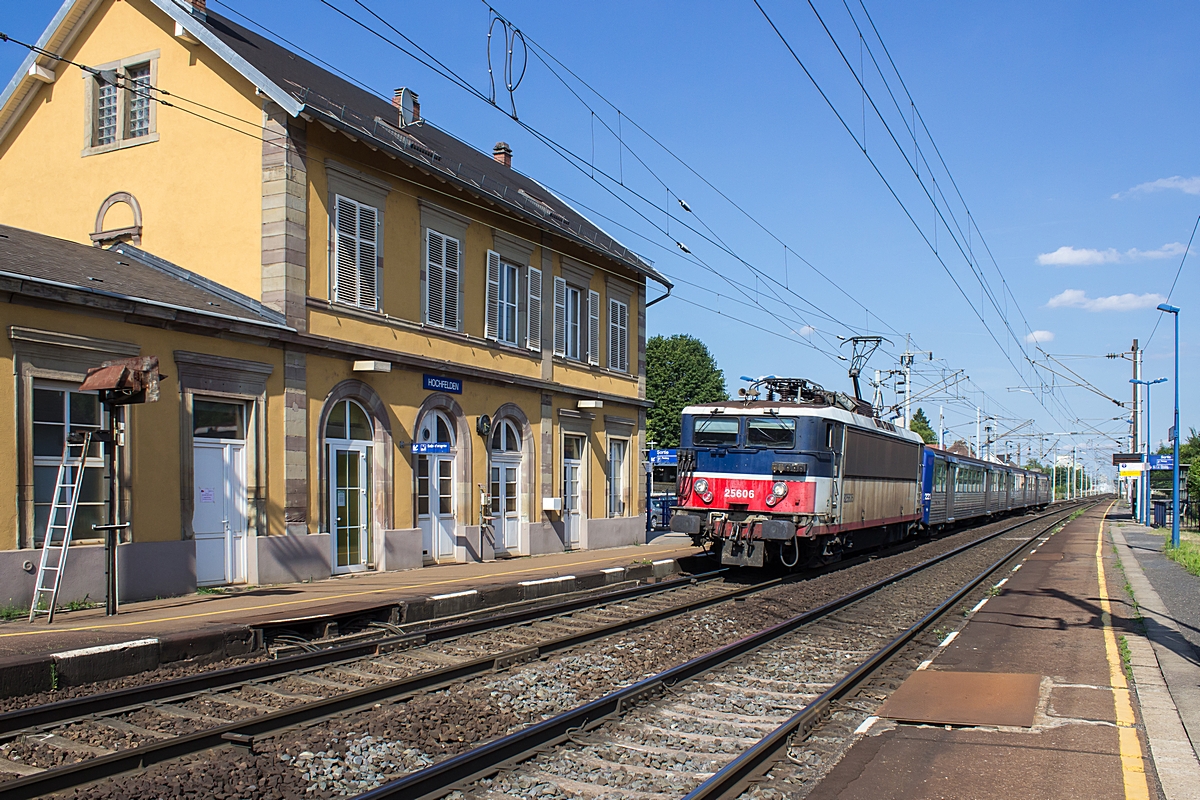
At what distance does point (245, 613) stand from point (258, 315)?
17.8 feet

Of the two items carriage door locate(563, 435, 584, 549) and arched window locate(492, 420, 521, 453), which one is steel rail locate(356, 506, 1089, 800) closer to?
arched window locate(492, 420, 521, 453)

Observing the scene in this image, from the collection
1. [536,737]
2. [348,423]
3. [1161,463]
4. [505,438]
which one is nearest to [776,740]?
[536,737]

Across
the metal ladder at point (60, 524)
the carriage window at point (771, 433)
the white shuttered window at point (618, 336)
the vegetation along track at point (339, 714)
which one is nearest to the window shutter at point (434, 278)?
the carriage window at point (771, 433)

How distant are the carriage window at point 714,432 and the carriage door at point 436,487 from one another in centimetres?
457

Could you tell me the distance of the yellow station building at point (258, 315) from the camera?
12.8 metres

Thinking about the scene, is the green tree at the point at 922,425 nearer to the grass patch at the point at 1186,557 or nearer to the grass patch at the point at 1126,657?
the grass patch at the point at 1186,557

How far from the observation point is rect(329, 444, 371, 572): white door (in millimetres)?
16484

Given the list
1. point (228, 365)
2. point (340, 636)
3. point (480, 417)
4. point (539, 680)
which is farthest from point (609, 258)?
point (539, 680)

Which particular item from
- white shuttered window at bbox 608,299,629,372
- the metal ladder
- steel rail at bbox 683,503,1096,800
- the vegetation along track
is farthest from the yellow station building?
steel rail at bbox 683,503,1096,800

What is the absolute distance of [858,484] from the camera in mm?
18812

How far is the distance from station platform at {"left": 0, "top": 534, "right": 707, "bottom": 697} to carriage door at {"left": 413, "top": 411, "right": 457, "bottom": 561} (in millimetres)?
614

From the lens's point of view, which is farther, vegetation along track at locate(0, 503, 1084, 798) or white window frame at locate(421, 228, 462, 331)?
white window frame at locate(421, 228, 462, 331)

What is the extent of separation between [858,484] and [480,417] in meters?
7.48

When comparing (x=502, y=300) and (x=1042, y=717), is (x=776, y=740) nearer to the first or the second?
(x=1042, y=717)
